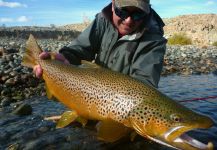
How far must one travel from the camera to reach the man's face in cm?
376

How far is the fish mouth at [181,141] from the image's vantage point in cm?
255

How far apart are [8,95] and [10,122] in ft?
5.34

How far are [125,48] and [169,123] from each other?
155cm

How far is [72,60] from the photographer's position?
166 inches

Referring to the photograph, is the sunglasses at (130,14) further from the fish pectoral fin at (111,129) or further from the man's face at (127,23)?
the fish pectoral fin at (111,129)

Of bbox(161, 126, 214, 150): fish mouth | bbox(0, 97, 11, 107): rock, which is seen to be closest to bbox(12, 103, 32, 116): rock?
bbox(0, 97, 11, 107): rock

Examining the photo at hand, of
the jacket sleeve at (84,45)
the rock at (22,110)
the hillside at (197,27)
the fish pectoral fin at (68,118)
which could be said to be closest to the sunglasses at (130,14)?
the jacket sleeve at (84,45)

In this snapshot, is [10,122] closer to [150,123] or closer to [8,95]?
[8,95]

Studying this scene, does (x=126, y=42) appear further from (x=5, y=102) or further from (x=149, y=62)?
(x=5, y=102)

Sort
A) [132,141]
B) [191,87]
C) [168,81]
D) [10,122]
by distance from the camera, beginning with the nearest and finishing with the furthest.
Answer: [132,141] → [10,122] → [191,87] → [168,81]

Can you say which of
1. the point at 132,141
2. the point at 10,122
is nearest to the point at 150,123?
the point at 132,141

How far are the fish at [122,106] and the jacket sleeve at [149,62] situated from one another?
0.65 metres

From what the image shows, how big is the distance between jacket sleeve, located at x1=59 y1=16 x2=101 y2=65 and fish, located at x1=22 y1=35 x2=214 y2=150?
0.60 metres

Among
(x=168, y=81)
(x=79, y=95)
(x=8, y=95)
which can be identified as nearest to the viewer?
(x=79, y=95)
